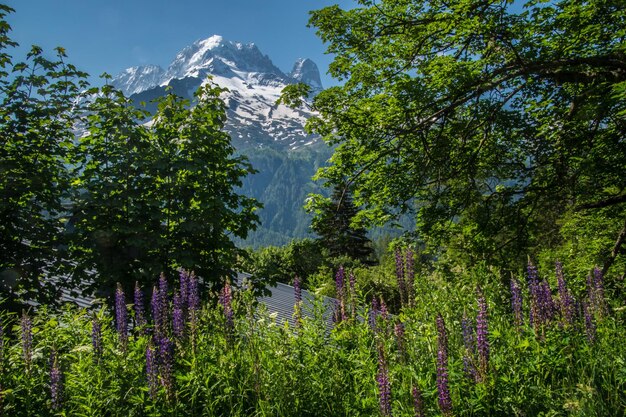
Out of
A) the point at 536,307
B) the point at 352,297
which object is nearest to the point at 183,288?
the point at 352,297

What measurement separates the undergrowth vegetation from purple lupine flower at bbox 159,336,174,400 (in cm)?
1

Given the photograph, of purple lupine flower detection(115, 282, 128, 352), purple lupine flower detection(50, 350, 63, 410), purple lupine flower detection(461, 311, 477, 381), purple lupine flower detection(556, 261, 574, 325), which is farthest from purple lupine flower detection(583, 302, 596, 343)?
purple lupine flower detection(50, 350, 63, 410)

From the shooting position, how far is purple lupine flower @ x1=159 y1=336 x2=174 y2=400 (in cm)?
423

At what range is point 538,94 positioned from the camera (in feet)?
33.5

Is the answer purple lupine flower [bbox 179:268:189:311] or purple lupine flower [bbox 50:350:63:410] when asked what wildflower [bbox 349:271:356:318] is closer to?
purple lupine flower [bbox 179:268:189:311]

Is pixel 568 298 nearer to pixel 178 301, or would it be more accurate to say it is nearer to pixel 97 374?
pixel 178 301

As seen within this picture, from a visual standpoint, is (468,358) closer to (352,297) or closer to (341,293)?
(352,297)

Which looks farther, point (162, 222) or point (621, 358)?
point (162, 222)

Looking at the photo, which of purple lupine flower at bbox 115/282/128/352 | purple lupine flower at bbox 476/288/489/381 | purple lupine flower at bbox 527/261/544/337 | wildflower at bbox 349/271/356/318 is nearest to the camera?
purple lupine flower at bbox 476/288/489/381

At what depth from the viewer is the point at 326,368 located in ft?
15.3

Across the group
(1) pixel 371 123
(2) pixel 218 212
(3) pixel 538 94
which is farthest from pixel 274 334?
(3) pixel 538 94

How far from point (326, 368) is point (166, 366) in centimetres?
152

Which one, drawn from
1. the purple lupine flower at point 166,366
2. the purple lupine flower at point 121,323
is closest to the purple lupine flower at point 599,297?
the purple lupine flower at point 166,366

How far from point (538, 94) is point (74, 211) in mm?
9425
